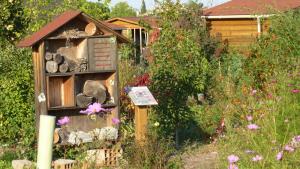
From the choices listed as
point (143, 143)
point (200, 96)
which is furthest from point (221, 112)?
point (143, 143)

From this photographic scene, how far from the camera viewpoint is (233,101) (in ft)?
38.8

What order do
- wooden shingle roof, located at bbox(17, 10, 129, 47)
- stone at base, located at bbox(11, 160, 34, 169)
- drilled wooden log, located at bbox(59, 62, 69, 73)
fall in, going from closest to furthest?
stone at base, located at bbox(11, 160, 34, 169), wooden shingle roof, located at bbox(17, 10, 129, 47), drilled wooden log, located at bbox(59, 62, 69, 73)

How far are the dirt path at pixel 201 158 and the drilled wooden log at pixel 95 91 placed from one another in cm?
152

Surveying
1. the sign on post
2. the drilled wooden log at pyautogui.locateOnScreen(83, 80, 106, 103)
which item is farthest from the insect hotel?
the sign on post

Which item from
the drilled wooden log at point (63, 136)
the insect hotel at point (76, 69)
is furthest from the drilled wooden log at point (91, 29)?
the drilled wooden log at point (63, 136)

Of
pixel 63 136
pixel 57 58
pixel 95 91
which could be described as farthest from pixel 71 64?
pixel 63 136

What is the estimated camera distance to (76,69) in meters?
10.6

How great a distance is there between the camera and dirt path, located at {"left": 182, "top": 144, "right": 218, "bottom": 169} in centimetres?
1002

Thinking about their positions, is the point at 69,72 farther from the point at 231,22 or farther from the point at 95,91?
the point at 231,22

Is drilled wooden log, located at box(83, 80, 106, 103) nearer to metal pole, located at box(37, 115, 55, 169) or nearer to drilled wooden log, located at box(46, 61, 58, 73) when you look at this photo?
drilled wooden log, located at box(46, 61, 58, 73)

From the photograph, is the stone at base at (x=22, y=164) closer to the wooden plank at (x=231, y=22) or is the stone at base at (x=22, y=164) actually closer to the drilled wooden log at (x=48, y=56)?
the drilled wooden log at (x=48, y=56)

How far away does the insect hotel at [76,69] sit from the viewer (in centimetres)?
1038

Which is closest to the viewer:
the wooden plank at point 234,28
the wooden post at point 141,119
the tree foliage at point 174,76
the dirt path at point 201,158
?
the dirt path at point 201,158

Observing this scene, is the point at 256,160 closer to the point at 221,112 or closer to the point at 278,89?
the point at 278,89
